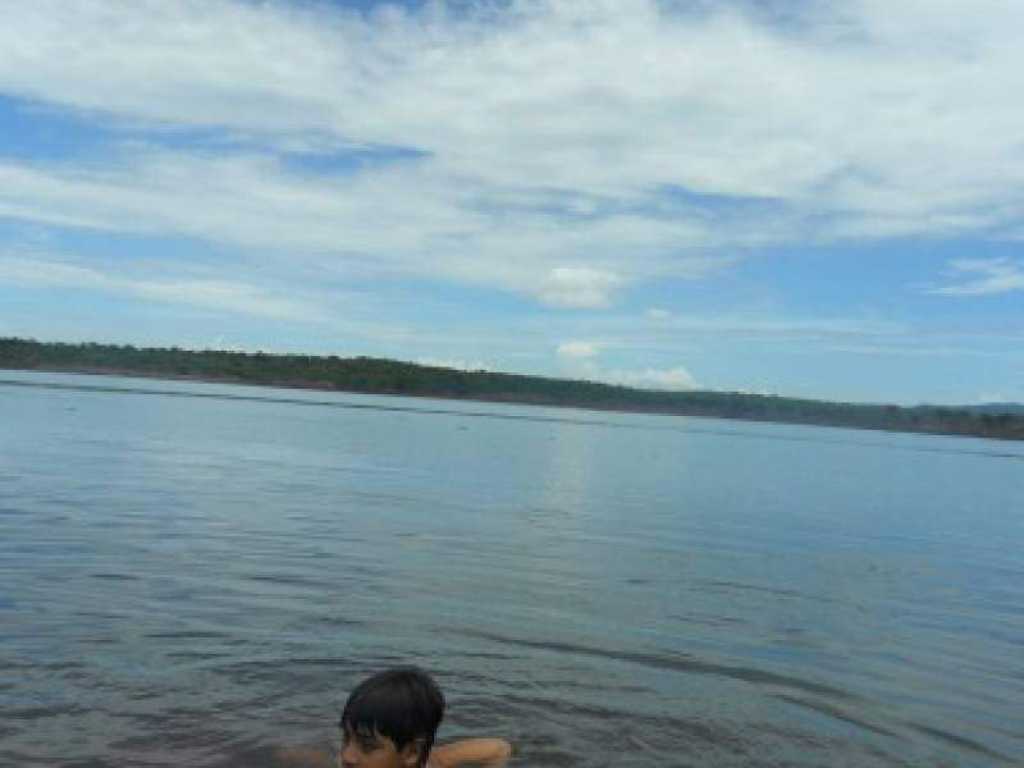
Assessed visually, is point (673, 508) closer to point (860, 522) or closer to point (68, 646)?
point (860, 522)

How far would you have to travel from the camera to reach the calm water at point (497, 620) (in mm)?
11812

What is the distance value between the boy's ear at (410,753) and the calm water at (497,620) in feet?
18.2

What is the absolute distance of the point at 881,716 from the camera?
13781 mm

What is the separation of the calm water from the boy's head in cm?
555

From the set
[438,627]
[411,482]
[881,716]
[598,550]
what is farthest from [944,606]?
[411,482]

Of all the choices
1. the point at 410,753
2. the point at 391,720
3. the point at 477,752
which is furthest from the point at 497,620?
the point at 391,720

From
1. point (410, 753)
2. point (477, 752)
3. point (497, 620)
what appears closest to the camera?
point (410, 753)

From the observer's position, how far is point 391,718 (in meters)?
5.18

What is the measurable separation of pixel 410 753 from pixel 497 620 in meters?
12.3

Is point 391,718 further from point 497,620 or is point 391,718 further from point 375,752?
point 497,620

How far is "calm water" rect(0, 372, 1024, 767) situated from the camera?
11812mm

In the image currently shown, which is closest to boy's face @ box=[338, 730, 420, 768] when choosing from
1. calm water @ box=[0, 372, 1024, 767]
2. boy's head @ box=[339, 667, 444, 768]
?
boy's head @ box=[339, 667, 444, 768]

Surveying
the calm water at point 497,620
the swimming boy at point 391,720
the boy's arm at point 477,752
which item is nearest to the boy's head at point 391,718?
the swimming boy at point 391,720

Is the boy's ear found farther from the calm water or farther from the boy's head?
the calm water
